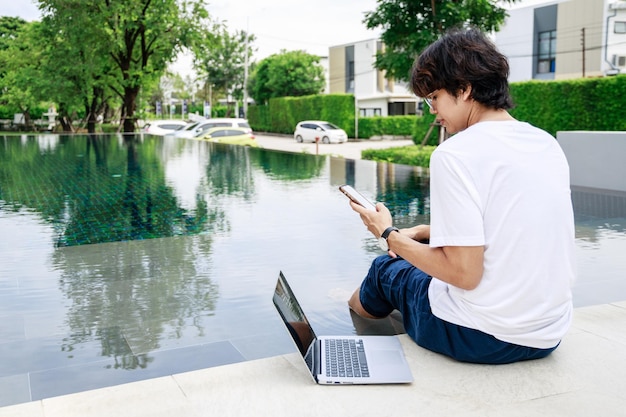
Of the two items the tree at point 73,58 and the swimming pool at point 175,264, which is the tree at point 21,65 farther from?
the swimming pool at point 175,264

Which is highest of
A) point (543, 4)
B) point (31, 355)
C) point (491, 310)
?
point (543, 4)

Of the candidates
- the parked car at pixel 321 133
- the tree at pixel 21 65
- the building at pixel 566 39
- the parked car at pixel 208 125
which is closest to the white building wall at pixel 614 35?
the building at pixel 566 39

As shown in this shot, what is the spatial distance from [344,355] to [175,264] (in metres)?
2.94

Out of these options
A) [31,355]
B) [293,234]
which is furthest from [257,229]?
[31,355]

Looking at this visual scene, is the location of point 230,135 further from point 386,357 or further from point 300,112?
point 386,357

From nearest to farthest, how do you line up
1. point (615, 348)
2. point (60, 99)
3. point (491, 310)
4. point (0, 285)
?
point (491, 310) < point (615, 348) < point (0, 285) < point (60, 99)

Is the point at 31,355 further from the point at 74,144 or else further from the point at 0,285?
the point at 74,144

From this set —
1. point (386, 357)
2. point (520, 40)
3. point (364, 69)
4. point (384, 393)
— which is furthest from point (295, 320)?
point (364, 69)

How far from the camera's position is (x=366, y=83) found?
55.8 meters

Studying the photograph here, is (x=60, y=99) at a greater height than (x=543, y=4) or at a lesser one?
lesser

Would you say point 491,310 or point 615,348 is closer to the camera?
point 491,310

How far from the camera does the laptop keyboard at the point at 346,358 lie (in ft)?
8.96

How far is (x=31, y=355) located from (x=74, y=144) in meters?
18.5

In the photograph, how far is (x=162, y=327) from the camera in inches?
156
